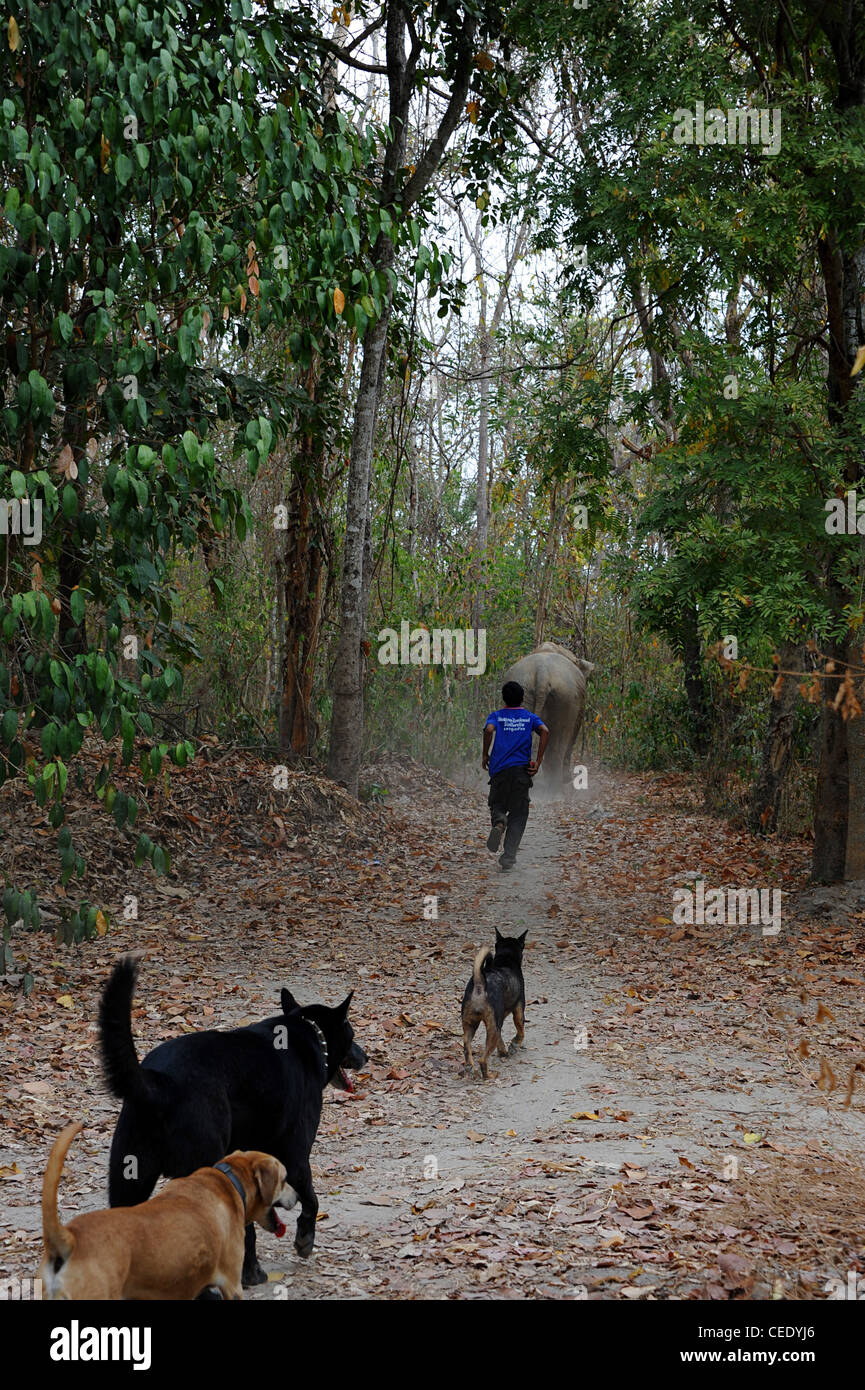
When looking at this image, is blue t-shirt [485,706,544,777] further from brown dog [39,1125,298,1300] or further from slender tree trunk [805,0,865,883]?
brown dog [39,1125,298,1300]

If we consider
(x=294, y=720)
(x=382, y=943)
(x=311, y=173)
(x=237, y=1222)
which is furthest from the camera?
(x=294, y=720)

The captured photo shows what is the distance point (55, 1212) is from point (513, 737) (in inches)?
361

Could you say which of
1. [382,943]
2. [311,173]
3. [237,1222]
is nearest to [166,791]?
[382,943]

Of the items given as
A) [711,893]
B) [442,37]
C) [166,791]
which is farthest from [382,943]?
[442,37]

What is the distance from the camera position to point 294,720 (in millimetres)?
14023

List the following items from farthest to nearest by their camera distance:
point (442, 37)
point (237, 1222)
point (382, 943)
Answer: point (442, 37) → point (382, 943) → point (237, 1222)

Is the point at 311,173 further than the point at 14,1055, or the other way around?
the point at 311,173

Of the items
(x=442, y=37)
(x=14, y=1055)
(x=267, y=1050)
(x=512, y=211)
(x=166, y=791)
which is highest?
(x=442, y=37)

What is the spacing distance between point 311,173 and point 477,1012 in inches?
196

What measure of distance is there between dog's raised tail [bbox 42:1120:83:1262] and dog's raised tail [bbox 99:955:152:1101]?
2.22 feet

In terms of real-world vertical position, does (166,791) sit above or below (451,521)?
below

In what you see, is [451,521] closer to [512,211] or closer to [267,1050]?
[512,211]
